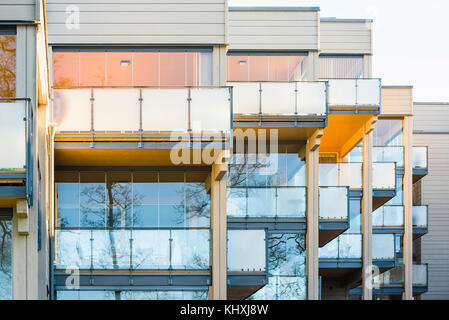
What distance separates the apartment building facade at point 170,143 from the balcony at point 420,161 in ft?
23.6

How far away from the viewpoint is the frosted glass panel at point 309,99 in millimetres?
17172

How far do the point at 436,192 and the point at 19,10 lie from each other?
25499 mm

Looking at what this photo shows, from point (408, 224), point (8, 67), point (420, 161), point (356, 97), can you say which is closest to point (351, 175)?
point (356, 97)

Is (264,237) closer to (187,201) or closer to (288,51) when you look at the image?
(187,201)

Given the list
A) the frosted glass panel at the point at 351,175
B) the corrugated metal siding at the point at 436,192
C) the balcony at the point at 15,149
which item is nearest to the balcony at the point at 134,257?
the balcony at the point at 15,149

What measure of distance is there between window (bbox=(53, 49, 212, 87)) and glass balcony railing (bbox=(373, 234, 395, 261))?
11.6 meters

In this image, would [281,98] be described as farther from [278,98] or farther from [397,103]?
[397,103]

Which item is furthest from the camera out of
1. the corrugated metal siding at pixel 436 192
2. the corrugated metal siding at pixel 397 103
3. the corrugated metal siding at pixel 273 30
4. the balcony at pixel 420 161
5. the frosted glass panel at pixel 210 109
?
the corrugated metal siding at pixel 436 192

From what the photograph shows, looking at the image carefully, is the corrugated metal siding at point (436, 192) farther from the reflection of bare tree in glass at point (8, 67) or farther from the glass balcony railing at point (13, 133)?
the glass balcony railing at point (13, 133)

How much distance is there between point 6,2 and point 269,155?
1006 centimetres
